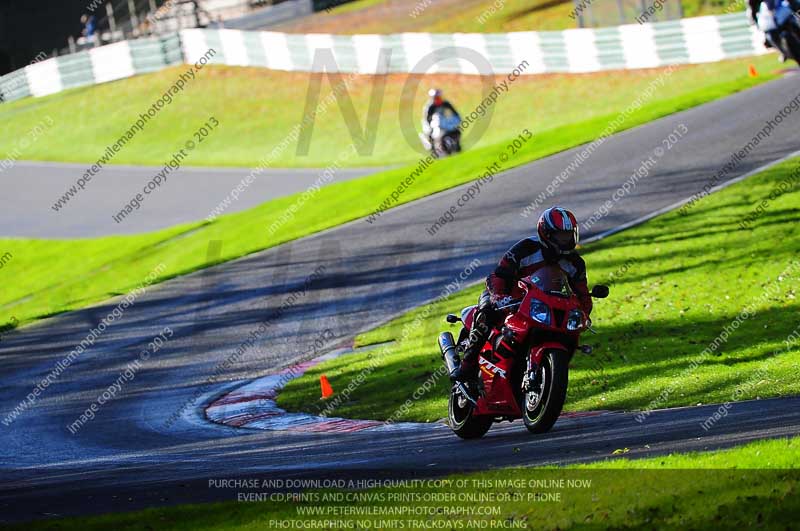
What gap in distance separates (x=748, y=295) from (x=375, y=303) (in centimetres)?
685

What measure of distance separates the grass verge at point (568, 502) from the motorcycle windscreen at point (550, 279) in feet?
7.55

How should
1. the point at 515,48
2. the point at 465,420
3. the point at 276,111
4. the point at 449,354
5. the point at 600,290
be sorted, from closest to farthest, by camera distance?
1. the point at 600,290
2. the point at 465,420
3. the point at 449,354
4. the point at 515,48
5. the point at 276,111

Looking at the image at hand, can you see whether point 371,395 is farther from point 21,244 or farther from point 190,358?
point 21,244

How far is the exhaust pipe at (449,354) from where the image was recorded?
11.0 metres

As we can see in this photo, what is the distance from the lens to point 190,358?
757 inches

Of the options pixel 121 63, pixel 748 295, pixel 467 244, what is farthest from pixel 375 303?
pixel 121 63

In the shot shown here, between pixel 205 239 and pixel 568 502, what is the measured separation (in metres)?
23.6

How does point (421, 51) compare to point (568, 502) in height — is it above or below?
below

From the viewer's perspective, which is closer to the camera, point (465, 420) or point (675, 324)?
point (465, 420)

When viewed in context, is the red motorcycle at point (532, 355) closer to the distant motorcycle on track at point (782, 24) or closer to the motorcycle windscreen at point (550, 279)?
the motorcycle windscreen at point (550, 279)

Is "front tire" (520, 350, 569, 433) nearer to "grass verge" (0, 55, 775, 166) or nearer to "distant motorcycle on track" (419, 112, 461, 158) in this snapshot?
"distant motorcycle on track" (419, 112, 461, 158)

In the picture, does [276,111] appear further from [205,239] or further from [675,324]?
[675,324]

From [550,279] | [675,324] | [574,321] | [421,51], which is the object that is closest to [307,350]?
[675,324]

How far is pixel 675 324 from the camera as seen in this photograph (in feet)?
53.1
